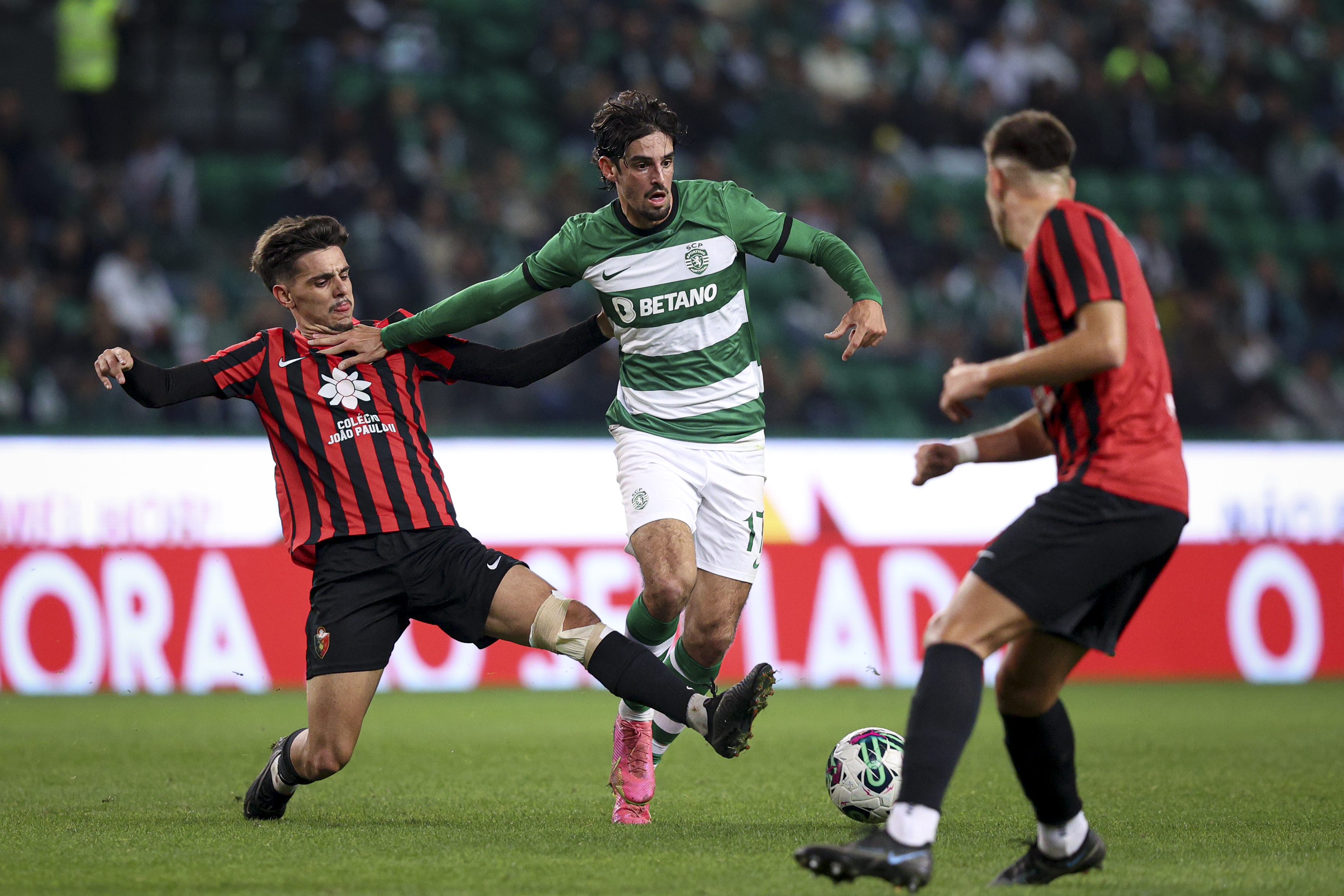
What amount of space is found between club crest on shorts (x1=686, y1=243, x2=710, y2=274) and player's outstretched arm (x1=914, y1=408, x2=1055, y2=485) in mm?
1592

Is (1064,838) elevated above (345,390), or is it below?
below

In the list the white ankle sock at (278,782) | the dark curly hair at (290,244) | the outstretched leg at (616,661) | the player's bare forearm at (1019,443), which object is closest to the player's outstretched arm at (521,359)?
the dark curly hair at (290,244)

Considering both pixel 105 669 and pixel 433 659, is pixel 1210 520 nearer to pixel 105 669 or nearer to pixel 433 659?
pixel 433 659

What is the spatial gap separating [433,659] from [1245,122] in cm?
1026

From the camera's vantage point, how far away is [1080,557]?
3.53m

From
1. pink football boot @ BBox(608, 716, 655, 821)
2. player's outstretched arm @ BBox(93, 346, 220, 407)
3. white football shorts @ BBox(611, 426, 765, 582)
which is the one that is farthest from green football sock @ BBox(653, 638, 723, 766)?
player's outstretched arm @ BBox(93, 346, 220, 407)

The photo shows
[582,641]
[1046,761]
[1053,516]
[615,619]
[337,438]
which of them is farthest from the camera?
[615,619]

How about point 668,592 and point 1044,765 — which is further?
point 668,592

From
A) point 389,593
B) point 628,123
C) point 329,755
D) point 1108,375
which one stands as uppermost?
point 628,123

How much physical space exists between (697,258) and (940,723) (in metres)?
2.28

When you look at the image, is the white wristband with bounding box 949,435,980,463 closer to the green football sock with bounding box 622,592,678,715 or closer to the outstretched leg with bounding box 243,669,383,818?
the green football sock with bounding box 622,592,678,715

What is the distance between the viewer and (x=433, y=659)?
33.1 feet

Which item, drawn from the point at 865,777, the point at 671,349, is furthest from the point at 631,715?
the point at 671,349

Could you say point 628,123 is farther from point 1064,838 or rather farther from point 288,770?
point 1064,838
